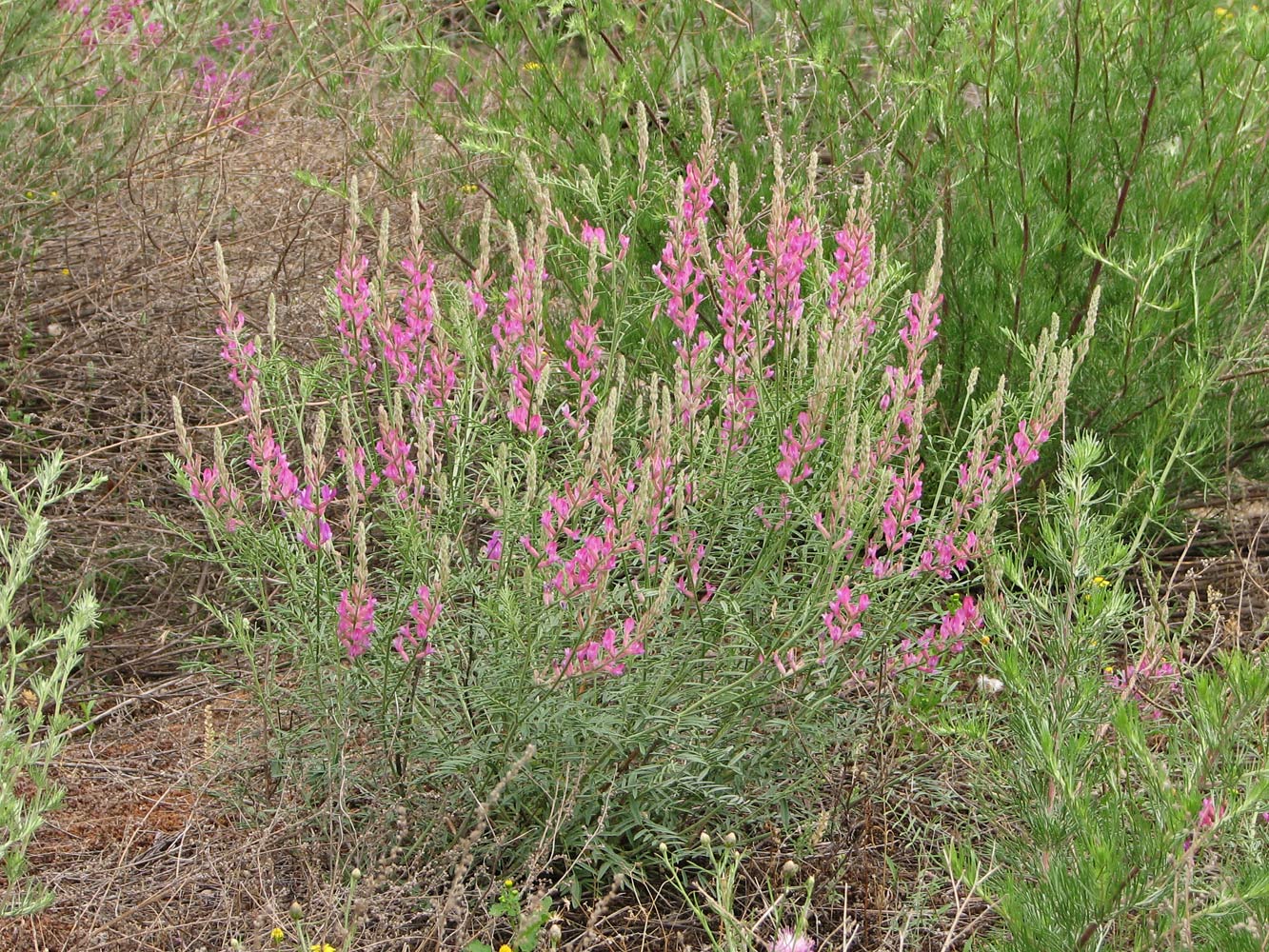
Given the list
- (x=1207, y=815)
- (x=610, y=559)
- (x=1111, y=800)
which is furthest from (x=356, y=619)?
(x=1207, y=815)

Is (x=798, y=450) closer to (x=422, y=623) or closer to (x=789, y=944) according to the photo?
(x=422, y=623)

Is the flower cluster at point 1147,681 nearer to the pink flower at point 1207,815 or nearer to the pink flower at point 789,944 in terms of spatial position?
the pink flower at point 1207,815

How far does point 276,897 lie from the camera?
8.70ft

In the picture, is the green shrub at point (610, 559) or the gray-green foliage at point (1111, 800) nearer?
the gray-green foliage at point (1111, 800)

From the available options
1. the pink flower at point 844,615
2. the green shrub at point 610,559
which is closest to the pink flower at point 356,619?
the green shrub at point 610,559

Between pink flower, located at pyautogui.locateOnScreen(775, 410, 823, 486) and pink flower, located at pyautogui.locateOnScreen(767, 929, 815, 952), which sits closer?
pink flower, located at pyautogui.locateOnScreen(767, 929, 815, 952)

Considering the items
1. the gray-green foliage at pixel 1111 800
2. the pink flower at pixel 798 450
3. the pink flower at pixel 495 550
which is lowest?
the gray-green foliage at pixel 1111 800

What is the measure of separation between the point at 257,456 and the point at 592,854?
0.98 metres

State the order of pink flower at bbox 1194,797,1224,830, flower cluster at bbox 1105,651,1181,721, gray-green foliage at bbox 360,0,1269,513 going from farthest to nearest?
gray-green foliage at bbox 360,0,1269,513, flower cluster at bbox 1105,651,1181,721, pink flower at bbox 1194,797,1224,830

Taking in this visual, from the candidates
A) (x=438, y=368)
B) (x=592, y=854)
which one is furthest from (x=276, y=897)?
(x=438, y=368)

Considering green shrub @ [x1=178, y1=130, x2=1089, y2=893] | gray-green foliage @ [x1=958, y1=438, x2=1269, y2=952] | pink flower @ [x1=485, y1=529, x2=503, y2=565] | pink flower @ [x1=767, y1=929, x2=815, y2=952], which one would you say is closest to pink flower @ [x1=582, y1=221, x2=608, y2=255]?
green shrub @ [x1=178, y1=130, x2=1089, y2=893]

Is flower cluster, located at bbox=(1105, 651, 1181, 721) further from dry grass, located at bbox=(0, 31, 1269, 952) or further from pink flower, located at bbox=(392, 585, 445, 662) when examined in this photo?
pink flower, located at bbox=(392, 585, 445, 662)

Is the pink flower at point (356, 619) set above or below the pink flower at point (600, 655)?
above

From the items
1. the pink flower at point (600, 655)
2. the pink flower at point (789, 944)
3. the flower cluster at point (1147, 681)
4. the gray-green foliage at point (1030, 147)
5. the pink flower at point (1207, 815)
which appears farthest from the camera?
the gray-green foliage at point (1030, 147)
